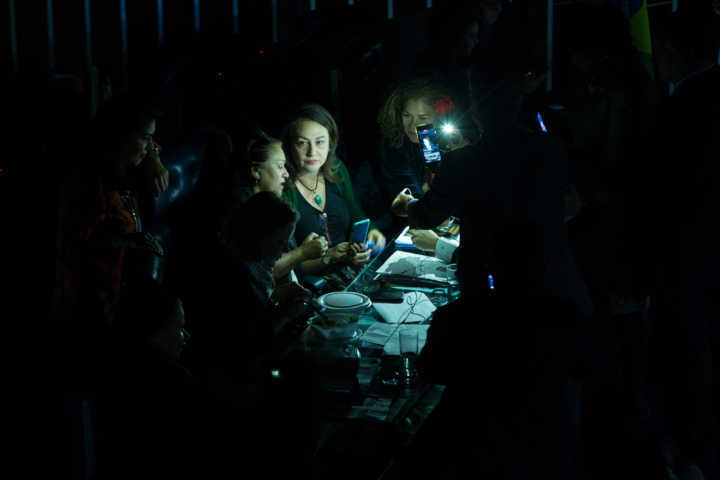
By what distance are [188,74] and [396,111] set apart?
1531 mm

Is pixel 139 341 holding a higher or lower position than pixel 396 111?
lower

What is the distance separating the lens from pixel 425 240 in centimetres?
356

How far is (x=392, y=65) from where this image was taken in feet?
16.4

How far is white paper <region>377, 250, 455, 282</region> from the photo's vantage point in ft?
10.3

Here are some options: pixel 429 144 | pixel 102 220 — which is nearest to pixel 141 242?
pixel 102 220

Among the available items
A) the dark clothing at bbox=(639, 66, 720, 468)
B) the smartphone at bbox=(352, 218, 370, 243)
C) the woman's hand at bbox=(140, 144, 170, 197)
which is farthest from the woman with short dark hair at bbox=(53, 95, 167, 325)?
the dark clothing at bbox=(639, 66, 720, 468)

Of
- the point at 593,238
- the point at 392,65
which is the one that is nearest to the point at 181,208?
the point at 392,65

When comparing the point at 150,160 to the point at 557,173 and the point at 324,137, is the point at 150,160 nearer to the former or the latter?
the point at 324,137

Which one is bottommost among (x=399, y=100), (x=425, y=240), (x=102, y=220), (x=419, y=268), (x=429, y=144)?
(x=419, y=268)

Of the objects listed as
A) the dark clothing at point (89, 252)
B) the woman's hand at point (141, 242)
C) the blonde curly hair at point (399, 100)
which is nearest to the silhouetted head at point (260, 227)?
the woman's hand at point (141, 242)

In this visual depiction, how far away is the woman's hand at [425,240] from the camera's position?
3.54 meters

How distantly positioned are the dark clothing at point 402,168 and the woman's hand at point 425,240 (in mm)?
861

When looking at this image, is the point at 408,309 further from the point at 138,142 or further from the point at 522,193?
the point at 138,142

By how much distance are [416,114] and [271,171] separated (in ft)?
3.82
